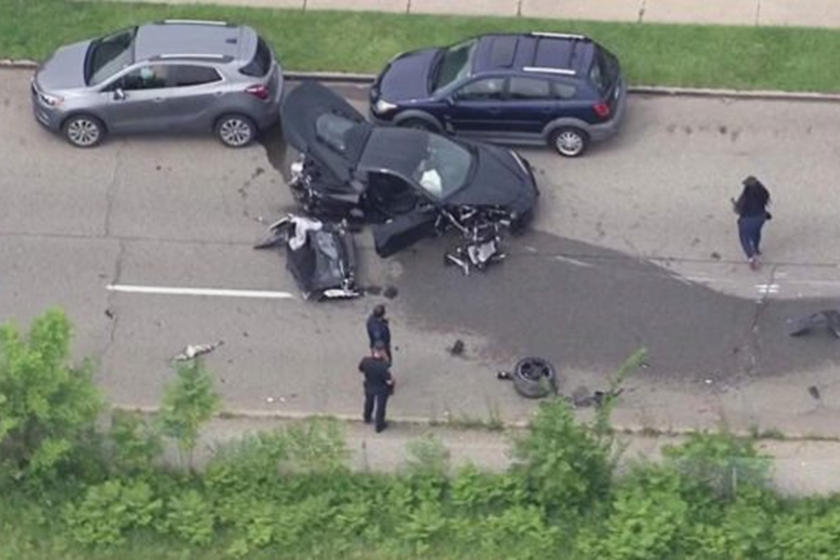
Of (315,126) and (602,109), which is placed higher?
(602,109)

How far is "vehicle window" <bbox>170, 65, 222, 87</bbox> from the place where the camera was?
27.6 m

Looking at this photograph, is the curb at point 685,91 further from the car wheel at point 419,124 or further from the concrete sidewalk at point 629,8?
the car wheel at point 419,124

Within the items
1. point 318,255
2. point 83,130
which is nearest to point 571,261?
point 318,255

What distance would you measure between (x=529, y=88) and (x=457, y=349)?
→ 167 inches

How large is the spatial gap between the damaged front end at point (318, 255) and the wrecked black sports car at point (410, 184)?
0.38 meters

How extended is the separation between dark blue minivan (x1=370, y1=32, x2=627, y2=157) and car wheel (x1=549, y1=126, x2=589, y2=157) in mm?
14

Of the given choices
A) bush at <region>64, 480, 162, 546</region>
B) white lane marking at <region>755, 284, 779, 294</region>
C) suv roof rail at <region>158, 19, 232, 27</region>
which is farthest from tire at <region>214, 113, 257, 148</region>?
white lane marking at <region>755, 284, 779, 294</region>

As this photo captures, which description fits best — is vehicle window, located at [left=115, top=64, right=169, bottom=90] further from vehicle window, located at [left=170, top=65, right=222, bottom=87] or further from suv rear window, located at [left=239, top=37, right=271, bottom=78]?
suv rear window, located at [left=239, top=37, right=271, bottom=78]

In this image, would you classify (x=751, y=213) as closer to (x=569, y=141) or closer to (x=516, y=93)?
(x=569, y=141)

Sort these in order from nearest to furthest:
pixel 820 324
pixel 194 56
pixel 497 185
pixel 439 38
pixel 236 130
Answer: pixel 820 324 < pixel 497 185 < pixel 194 56 < pixel 236 130 < pixel 439 38

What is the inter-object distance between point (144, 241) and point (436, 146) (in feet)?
13.3

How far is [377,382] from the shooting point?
23469 mm

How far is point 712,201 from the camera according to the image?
2734cm

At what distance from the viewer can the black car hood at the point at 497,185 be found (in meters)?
26.2
